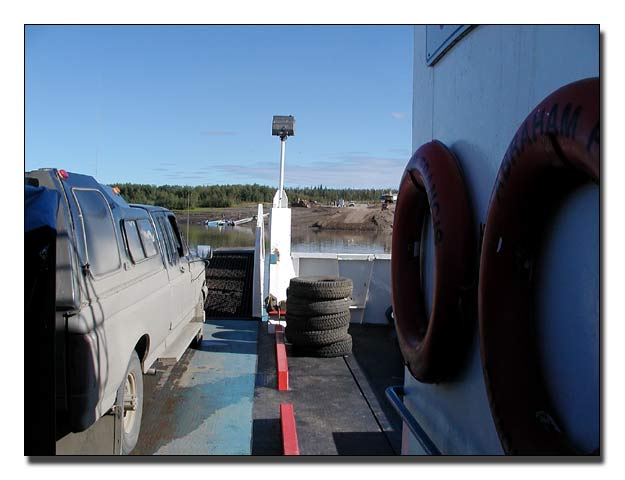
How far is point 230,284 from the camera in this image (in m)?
10.9

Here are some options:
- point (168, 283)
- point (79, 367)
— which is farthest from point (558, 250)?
point (168, 283)

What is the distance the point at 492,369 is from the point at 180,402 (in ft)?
13.5

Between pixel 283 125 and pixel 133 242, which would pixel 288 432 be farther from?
pixel 283 125

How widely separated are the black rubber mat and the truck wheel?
199 inches

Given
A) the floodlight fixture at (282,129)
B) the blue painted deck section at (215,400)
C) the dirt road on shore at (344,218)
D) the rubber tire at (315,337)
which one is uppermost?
the floodlight fixture at (282,129)

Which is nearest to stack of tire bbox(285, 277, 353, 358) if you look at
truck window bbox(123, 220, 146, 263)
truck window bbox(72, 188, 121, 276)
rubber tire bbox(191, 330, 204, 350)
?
rubber tire bbox(191, 330, 204, 350)

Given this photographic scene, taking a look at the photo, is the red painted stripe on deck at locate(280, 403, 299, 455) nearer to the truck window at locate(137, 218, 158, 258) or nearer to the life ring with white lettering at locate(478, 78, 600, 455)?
the truck window at locate(137, 218, 158, 258)

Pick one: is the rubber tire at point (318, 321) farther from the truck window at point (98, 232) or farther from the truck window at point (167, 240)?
the truck window at point (98, 232)

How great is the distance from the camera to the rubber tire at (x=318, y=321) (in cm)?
716

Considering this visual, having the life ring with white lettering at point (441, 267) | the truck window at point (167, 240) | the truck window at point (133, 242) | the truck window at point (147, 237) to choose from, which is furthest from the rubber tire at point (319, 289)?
the life ring with white lettering at point (441, 267)

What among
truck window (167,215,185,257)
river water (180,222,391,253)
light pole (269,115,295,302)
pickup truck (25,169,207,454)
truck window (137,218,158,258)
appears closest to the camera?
pickup truck (25,169,207,454)

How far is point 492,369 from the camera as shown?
212 centimetres

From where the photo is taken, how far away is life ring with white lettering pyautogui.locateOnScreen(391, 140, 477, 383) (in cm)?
246

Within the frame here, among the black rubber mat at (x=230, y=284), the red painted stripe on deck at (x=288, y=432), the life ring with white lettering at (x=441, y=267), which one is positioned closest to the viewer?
the life ring with white lettering at (x=441, y=267)
